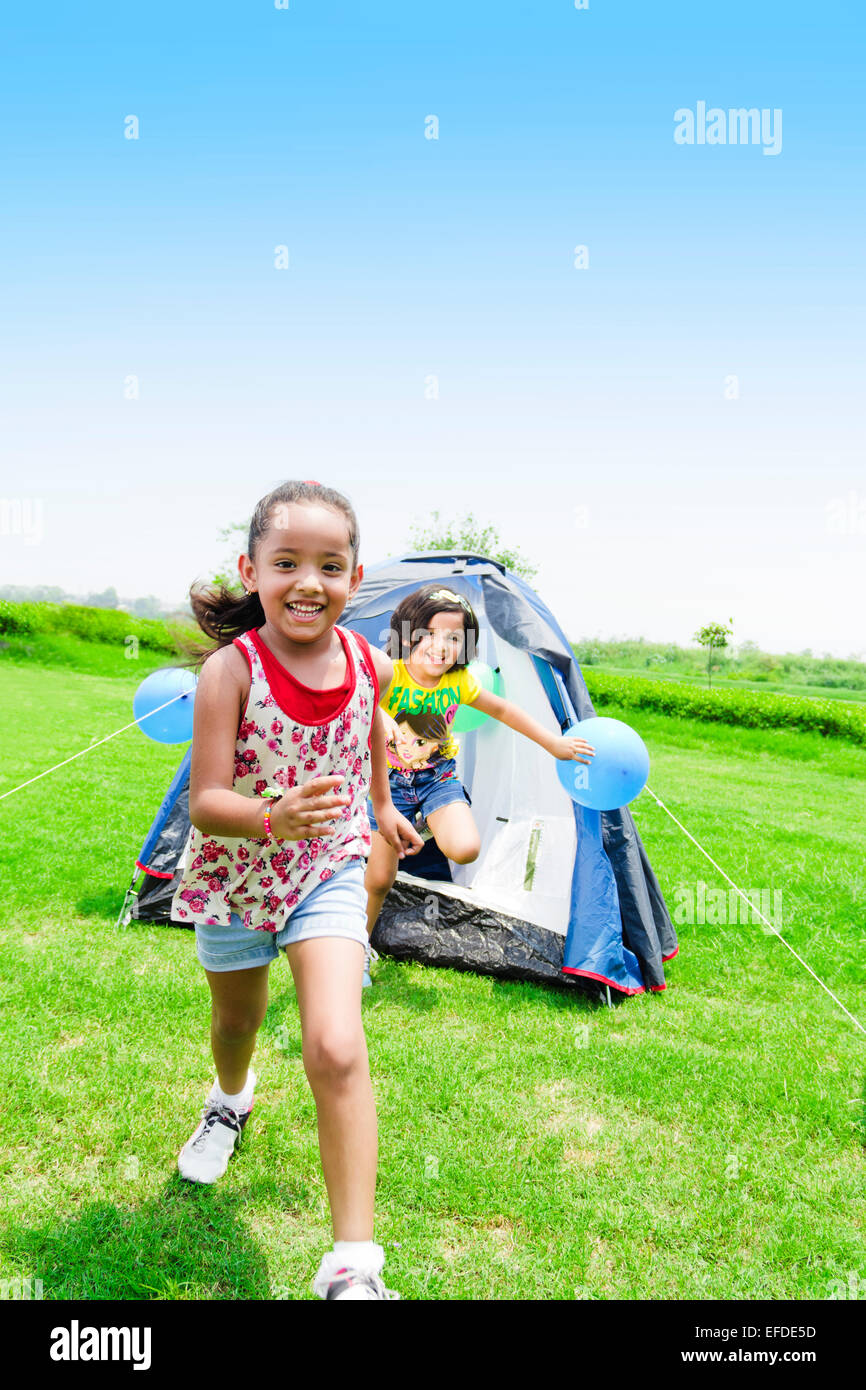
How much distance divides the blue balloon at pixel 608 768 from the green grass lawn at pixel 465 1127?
89 cm

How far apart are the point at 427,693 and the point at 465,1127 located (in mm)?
1879

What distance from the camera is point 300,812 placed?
1675 mm

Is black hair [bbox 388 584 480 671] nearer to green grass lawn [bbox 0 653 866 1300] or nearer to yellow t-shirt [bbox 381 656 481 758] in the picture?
yellow t-shirt [bbox 381 656 481 758]

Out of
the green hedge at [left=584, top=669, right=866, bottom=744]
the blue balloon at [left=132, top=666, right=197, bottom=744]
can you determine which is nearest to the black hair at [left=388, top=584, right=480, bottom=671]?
the blue balloon at [left=132, top=666, right=197, bottom=744]

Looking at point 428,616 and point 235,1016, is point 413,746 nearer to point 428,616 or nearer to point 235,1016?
point 428,616

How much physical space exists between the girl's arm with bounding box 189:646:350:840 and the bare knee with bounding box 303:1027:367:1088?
388 millimetres

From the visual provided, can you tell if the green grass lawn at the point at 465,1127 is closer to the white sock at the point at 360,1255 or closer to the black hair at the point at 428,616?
the white sock at the point at 360,1255

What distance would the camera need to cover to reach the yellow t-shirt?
3.96 metres

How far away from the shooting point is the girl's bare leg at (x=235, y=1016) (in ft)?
7.15

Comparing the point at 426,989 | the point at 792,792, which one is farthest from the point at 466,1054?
the point at 792,792

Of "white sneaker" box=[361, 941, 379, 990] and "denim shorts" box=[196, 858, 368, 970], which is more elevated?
"denim shorts" box=[196, 858, 368, 970]
